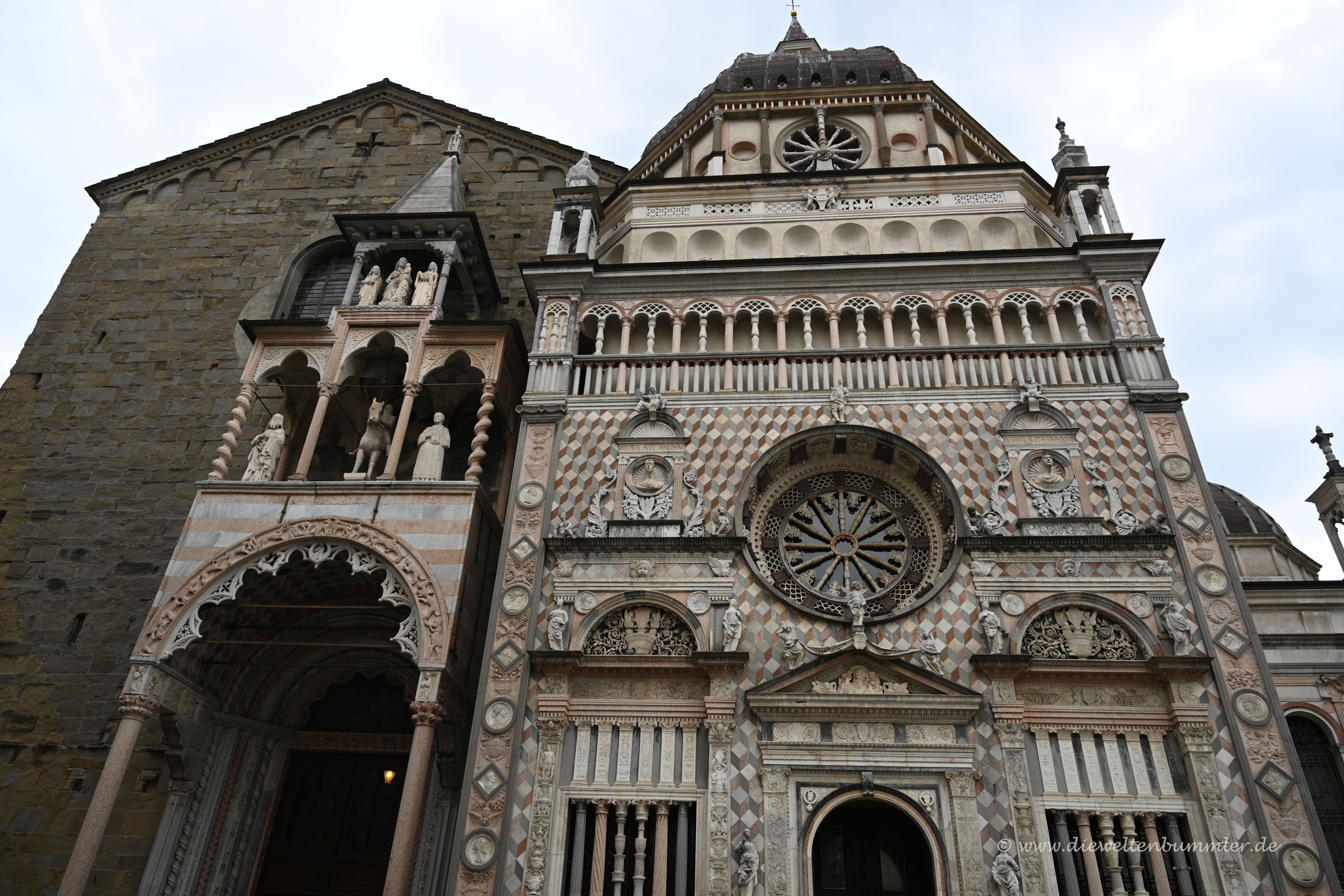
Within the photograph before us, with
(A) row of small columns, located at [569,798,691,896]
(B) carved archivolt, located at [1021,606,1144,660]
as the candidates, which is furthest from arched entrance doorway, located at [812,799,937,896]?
(B) carved archivolt, located at [1021,606,1144,660]

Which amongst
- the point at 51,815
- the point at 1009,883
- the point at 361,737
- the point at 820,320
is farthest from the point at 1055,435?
the point at 51,815

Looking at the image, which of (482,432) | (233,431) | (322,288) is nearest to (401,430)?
(482,432)

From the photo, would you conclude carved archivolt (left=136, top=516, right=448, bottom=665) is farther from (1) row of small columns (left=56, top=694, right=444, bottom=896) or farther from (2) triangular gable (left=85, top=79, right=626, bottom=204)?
(2) triangular gable (left=85, top=79, right=626, bottom=204)

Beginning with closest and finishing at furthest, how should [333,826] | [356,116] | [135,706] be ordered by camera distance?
[135,706] < [333,826] < [356,116]

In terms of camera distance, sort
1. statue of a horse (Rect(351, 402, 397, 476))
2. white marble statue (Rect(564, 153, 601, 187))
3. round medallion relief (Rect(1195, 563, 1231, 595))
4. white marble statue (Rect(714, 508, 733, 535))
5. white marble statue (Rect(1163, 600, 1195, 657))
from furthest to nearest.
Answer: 1. white marble statue (Rect(564, 153, 601, 187))
2. statue of a horse (Rect(351, 402, 397, 476))
3. white marble statue (Rect(714, 508, 733, 535))
4. round medallion relief (Rect(1195, 563, 1231, 595))
5. white marble statue (Rect(1163, 600, 1195, 657))

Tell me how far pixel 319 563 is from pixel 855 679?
848 centimetres

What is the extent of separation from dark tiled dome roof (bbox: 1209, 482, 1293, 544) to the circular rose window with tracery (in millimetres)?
10918

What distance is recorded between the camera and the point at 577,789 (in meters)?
11.6

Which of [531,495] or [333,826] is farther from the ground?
[531,495]

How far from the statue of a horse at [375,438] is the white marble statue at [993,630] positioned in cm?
1014

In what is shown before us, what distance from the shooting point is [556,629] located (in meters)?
12.5

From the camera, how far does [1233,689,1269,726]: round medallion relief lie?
11.1 metres

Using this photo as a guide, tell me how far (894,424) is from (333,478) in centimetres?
1116

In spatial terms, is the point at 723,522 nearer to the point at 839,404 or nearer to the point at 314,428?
the point at 839,404
